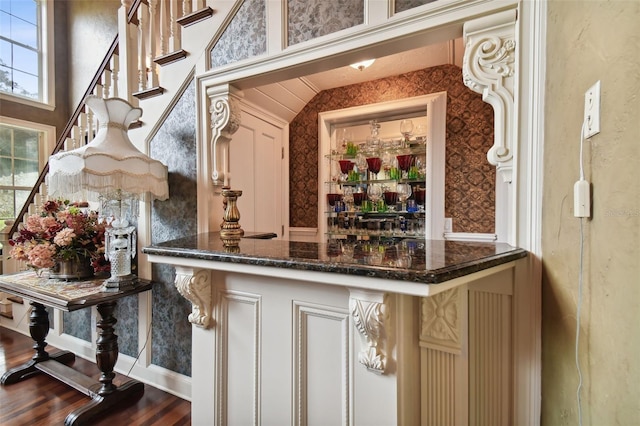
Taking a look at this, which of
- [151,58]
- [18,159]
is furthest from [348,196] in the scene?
[18,159]

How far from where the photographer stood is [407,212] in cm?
273

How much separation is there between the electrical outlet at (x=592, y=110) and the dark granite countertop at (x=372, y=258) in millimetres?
447

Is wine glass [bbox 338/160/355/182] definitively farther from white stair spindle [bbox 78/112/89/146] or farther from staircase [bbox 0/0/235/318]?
white stair spindle [bbox 78/112/89/146]

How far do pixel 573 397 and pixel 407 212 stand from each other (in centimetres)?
191

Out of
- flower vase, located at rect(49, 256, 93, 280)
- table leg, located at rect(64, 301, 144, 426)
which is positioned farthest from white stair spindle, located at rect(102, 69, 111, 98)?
table leg, located at rect(64, 301, 144, 426)

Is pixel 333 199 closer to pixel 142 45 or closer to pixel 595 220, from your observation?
pixel 142 45

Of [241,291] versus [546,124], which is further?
[241,291]

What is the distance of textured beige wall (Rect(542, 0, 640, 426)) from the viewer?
0.63 metres

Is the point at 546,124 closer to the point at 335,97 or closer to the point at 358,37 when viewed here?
the point at 358,37

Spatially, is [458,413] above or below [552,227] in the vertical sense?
below

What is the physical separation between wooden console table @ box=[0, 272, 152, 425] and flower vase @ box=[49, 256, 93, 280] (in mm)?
50

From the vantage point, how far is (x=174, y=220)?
85.7 inches

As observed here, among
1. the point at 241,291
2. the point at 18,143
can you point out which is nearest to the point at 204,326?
the point at 241,291

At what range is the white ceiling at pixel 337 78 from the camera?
90.7 inches
